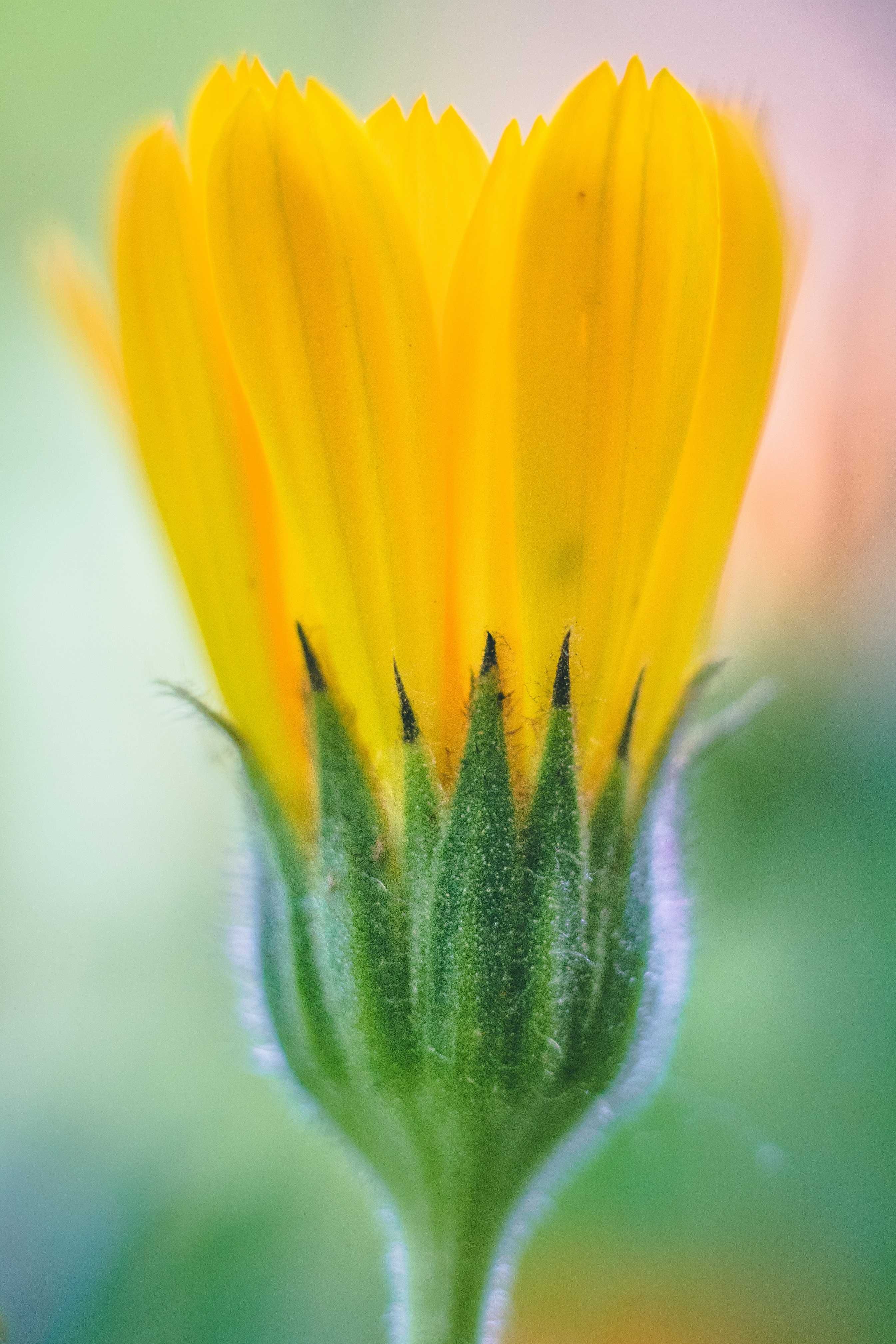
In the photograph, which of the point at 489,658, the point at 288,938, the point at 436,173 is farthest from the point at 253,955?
the point at 436,173

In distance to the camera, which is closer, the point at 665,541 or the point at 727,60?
the point at 665,541

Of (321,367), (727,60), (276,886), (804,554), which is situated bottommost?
(276,886)

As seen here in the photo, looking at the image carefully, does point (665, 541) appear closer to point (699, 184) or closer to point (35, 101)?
point (699, 184)

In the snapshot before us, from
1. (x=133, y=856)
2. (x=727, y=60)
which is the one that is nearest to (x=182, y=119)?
(x=727, y=60)

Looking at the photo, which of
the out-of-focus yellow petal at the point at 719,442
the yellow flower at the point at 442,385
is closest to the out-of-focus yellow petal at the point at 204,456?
the yellow flower at the point at 442,385

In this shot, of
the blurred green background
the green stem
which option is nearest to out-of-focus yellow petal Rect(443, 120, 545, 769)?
the green stem

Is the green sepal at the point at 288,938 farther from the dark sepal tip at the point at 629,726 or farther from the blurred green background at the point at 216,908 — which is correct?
the blurred green background at the point at 216,908

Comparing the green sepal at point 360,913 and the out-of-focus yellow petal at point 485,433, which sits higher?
the out-of-focus yellow petal at point 485,433
